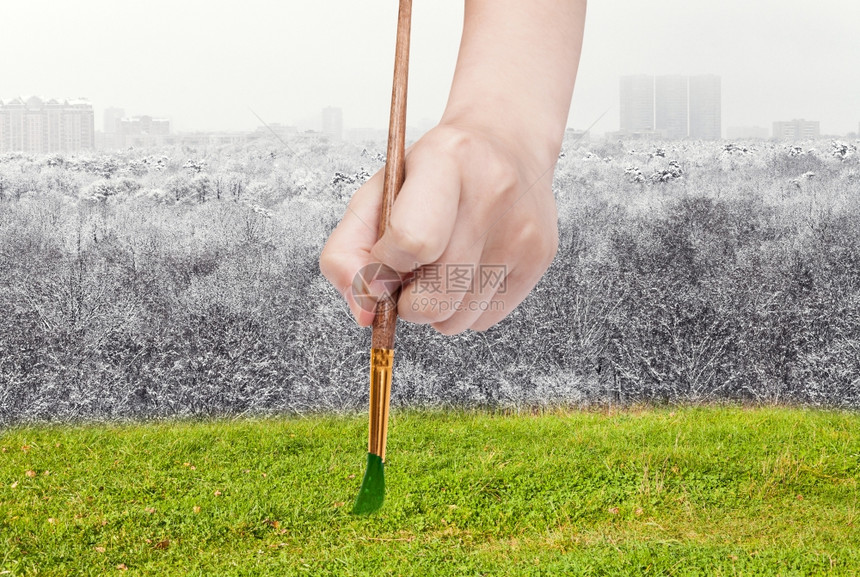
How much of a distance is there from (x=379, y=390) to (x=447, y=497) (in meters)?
2.36

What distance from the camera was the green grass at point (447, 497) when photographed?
8.68 ft

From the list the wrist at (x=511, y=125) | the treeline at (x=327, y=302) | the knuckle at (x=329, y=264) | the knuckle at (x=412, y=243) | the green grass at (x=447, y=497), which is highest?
the wrist at (x=511, y=125)

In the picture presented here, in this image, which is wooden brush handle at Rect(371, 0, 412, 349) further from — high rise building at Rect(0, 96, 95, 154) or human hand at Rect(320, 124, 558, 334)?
high rise building at Rect(0, 96, 95, 154)

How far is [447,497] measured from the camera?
10.2 ft

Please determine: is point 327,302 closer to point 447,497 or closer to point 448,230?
point 447,497

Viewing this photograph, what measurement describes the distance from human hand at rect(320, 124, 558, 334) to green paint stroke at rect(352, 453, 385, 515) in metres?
0.18

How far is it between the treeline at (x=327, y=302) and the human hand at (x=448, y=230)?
10.9 ft

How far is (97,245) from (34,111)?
1327 mm

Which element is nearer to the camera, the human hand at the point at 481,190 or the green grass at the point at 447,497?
the human hand at the point at 481,190

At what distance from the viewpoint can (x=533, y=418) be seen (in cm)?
421

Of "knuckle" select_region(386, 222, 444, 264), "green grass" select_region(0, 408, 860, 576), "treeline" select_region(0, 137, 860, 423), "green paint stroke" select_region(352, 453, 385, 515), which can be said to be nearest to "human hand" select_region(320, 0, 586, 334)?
"knuckle" select_region(386, 222, 444, 264)

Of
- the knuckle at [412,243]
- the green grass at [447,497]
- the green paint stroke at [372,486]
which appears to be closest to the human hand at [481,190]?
the knuckle at [412,243]

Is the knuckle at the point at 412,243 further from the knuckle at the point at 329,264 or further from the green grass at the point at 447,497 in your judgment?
the green grass at the point at 447,497

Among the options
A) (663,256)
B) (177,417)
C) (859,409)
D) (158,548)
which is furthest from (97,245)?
(859,409)
